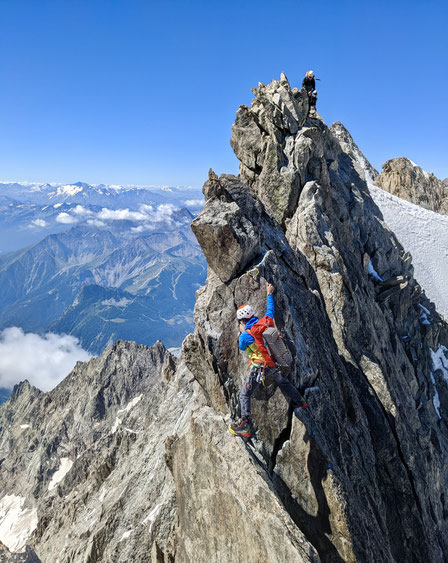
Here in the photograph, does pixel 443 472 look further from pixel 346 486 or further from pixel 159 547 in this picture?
pixel 159 547

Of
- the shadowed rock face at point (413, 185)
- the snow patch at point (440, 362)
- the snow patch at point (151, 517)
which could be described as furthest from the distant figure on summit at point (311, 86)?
the shadowed rock face at point (413, 185)

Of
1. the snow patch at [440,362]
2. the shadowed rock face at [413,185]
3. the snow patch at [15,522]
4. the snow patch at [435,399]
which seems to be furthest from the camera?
the snow patch at [15,522]

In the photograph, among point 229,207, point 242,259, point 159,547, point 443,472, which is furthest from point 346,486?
point 443,472

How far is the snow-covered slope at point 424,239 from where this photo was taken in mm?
48969

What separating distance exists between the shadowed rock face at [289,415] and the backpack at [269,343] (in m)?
2.10

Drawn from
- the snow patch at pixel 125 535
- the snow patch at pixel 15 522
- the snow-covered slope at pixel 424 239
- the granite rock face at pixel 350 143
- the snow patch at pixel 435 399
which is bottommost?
the snow patch at pixel 15 522

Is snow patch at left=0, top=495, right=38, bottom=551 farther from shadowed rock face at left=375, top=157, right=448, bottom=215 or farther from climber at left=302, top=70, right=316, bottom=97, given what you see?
shadowed rock face at left=375, top=157, right=448, bottom=215

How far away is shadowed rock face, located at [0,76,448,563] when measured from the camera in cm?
1104

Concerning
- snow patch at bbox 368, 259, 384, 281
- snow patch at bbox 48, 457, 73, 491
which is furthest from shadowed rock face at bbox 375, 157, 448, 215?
snow patch at bbox 48, 457, 73, 491

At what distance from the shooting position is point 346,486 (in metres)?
12.1

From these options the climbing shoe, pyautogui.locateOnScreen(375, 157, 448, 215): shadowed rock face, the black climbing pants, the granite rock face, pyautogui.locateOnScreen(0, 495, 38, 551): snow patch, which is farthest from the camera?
pyautogui.locateOnScreen(0, 495, 38, 551): snow patch

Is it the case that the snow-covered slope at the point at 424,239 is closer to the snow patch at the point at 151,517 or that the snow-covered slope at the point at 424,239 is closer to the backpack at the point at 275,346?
the backpack at the point at 275,346

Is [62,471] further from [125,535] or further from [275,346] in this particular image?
[275,346]

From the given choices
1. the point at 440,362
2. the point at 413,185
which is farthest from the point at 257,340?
the point at 413,185
